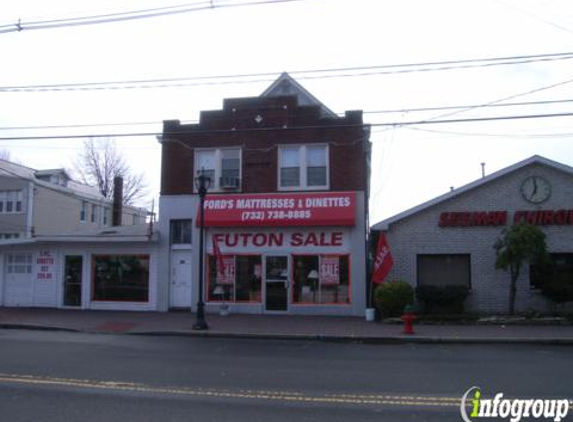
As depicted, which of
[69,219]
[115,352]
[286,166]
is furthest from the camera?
[69,219]

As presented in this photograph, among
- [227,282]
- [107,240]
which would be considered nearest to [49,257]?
[107,240]

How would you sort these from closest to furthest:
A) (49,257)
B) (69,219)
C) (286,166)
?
1. (286,166)
2. (49,257)
3. (69,219)

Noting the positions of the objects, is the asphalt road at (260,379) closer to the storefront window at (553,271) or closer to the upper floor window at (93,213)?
the storefront window at (553,271)

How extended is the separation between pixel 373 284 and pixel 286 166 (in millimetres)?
5599

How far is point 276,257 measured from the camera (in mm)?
21516

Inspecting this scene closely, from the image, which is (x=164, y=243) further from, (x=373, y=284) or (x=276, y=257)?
(x=373, y=284)

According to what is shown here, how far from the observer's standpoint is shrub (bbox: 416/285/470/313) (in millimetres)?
19703

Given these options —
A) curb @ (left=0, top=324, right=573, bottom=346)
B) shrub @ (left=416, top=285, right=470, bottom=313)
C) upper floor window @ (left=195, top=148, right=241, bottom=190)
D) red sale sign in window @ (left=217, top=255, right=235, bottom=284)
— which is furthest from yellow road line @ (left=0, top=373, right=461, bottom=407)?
upper floor window @ (left=195, top=148, right=241, bottom=190)

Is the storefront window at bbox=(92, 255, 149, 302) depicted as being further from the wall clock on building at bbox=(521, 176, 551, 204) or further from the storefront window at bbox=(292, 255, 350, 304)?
the wall clock on building at bbox=(521, 176, 551, 204)

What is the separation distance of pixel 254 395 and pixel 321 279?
13.2 metres

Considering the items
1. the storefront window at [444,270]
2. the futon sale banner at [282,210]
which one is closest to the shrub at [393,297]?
the storefront window at [444,270]

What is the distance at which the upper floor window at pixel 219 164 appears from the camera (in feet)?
73.7

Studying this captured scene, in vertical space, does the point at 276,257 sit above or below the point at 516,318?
above

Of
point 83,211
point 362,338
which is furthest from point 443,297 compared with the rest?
point 83,211
